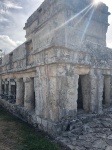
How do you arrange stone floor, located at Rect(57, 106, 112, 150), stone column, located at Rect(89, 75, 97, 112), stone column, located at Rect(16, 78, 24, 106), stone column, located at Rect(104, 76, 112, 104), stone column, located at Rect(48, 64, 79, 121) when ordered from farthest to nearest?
1. stone column, located at Rect(16, 78, 24, 106)
2. stone column, located at Rect(104, 76, 112, 104)
3. stone column, located at Rect(89, 75, 97, 112)
4. stone column, located at Rect(48, 64, 79, 121)
5. stone floor, located at Rect(57, 106, 112, 150)

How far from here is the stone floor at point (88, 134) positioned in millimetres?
4074

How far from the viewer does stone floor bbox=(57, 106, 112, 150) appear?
407 centimetres

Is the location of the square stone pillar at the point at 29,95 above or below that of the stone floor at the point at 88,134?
above

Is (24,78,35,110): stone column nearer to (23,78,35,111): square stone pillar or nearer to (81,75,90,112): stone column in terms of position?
(23,78,35,111): square stone pillar

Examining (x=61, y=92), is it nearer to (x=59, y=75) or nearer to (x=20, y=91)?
(x=59, y=75)

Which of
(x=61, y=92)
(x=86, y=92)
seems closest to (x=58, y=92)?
(x=61, y=92)

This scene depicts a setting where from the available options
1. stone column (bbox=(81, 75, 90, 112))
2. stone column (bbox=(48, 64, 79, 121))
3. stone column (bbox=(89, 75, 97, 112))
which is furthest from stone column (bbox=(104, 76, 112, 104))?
stone column (bbox=(48, 64, 79, 121))

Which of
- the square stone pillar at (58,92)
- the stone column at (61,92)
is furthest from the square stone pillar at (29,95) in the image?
the stone column at (61,92)

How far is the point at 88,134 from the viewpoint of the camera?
→ 4.60 m

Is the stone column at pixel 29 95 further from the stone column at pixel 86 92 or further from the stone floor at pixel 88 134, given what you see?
the stone floor at pixel 88 134

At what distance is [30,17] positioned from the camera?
14.1 m

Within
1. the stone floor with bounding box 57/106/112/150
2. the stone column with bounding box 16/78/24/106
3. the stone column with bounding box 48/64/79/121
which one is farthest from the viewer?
the stone column with bounding box 16/78/24/106

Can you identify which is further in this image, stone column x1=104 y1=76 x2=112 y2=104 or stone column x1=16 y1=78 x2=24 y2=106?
stone column x1=16 y1=78 x2=24 y2=106

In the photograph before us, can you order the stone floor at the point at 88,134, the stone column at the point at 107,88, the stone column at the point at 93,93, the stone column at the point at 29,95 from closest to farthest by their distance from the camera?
the stone floor at the point at 88,134, the stone column at the point at 93,93, the stone column at the point at 29,95, the stone column at the point at 107,88
